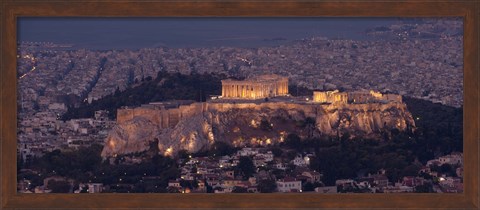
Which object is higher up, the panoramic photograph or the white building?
the panoramic photograph

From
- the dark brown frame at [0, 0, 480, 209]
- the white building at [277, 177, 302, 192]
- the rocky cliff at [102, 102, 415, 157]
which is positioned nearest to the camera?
the dark brown frame at [0, 0, 480, 209]

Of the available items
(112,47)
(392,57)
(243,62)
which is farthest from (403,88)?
(112,47)

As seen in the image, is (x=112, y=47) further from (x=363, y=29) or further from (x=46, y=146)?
(x=363, y=29)

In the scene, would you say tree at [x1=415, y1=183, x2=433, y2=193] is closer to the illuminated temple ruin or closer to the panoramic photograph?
the panoramic photograph

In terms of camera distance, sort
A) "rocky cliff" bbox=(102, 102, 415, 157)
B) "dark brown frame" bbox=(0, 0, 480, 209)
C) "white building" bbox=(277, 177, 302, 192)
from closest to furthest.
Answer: "dark brown frame" bbox=(0, 0, 480, 209) → "white building" bbox=(277, 177, 302, 192) → "rocky cliff" bbox=(102, 102, 415, 157)

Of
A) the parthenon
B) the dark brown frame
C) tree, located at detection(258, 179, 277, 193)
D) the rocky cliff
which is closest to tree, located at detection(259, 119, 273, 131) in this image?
the rocky cliff

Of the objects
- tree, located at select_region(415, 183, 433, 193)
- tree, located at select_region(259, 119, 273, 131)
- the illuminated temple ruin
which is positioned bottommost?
tree, located at select_region(415, 183, 433, 193)

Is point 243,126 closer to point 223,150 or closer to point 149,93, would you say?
point 223,150
